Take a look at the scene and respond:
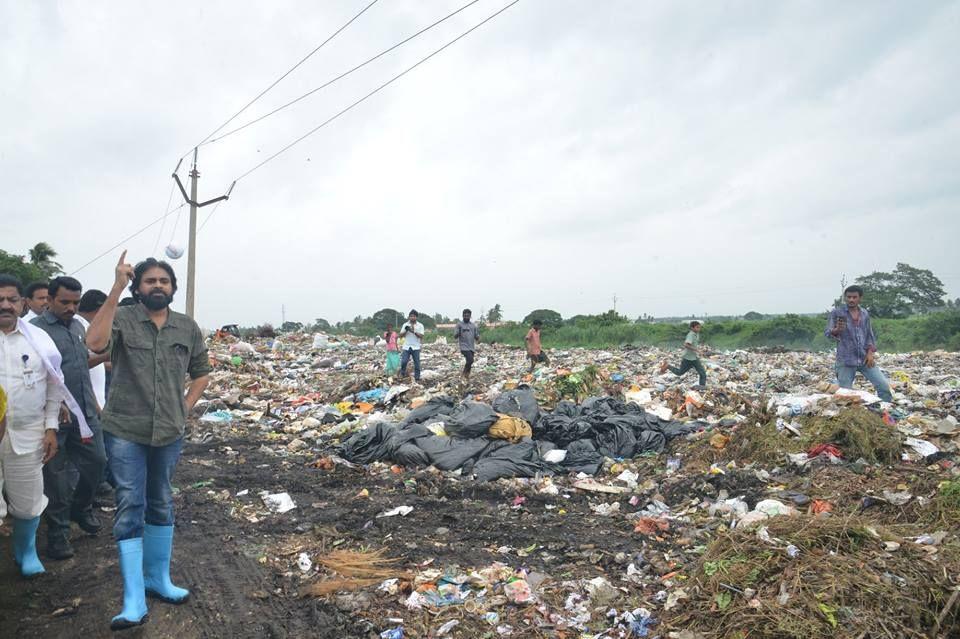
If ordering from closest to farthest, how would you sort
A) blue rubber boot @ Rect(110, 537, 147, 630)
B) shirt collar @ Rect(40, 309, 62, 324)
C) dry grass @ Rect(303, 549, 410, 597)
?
blue rubber boot @ Rect(110, 537, 147, 630), dry grass @ Rect(303, 549, 410, 597), shirt collar @ Rect(40, 309, 62, 324)

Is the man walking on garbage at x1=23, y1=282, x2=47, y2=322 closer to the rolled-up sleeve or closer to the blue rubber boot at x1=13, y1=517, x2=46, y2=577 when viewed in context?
the blue rubber boot at x1=13, y1=517, x2=46, y2=577

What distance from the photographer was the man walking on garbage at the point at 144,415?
251cm

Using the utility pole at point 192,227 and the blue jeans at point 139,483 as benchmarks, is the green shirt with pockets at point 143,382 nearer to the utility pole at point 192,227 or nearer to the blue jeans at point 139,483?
the blue jeans at point 139,483

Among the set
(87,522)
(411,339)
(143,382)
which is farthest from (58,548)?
(411,339)

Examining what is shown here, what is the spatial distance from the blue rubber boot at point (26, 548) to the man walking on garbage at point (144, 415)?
67 cm

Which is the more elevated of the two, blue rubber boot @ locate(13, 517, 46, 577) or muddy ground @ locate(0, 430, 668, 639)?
blue rubber boot @ locate(13, 517, 46, 577)

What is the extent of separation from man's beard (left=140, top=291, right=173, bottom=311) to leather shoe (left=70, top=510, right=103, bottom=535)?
1825 mm

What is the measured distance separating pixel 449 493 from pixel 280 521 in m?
1.33

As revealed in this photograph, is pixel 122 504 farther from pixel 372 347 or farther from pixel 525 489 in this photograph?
pixel 372 347

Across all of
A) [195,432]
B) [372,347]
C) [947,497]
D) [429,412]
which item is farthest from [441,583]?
[372,347]

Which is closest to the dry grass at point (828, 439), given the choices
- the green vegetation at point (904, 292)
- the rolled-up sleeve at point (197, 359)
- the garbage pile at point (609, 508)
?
the garbage pile at point (609, 508)

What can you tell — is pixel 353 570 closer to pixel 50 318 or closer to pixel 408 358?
pixel 50 318

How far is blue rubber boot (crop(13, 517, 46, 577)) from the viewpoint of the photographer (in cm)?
293

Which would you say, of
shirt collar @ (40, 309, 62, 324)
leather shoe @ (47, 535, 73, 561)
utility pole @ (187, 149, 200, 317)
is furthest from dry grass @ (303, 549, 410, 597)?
utility pole @ (187, 149, 200, 317)
